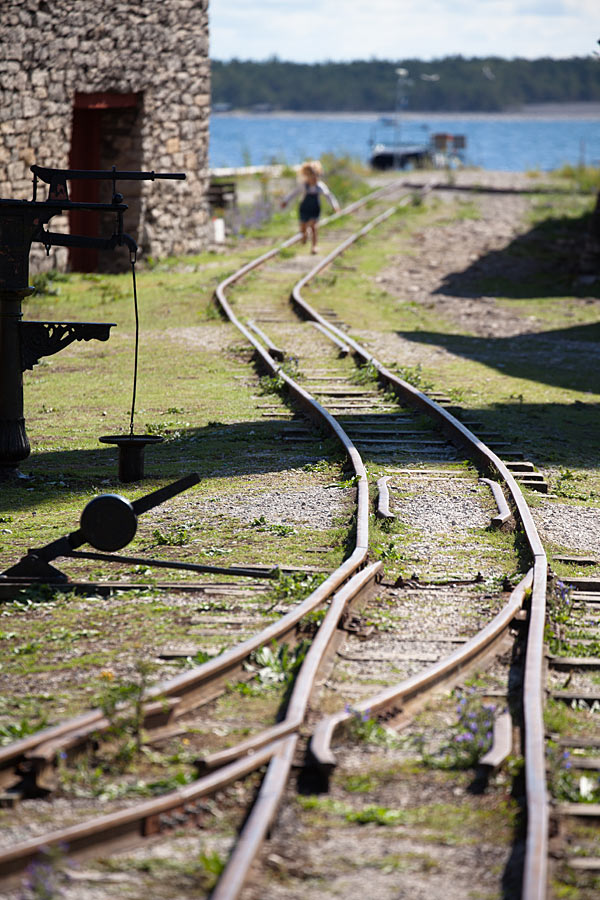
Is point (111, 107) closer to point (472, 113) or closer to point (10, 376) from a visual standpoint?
point (10, 376)

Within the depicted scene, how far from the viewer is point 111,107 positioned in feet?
66.9

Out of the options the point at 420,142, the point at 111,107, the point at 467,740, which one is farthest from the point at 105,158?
the point at 420,142

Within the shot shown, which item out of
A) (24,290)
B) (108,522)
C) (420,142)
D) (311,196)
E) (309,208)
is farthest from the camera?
(420,142)

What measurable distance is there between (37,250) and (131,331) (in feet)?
11.2

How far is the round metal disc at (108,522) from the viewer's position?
6156 millimetres

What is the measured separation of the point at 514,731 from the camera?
4758 mm

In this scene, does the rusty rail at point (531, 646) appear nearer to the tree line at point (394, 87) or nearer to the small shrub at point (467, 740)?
the small shrub at point (467, 740)

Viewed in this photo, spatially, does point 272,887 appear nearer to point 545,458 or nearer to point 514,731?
point 514,731

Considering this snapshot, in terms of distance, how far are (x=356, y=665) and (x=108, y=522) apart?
1.62 meters

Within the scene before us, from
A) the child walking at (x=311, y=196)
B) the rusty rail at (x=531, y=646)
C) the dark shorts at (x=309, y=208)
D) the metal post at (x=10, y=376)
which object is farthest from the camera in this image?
the dark shorts at (x=309, y=208)

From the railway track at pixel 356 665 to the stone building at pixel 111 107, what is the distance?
9989 millimetres

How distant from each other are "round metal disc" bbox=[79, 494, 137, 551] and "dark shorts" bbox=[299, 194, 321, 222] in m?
16.7

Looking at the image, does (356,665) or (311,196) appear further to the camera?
(311,196)

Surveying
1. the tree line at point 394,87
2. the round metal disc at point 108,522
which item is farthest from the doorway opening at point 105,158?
the tree line at point 394,87
